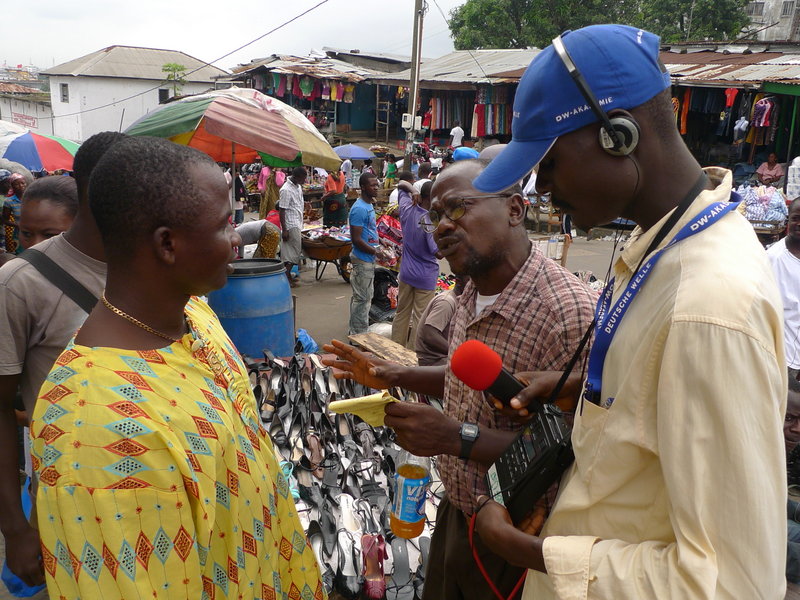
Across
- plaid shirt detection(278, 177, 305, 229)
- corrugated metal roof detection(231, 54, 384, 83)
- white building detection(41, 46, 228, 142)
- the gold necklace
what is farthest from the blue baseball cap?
white building detection(41, 46, 228, 142)

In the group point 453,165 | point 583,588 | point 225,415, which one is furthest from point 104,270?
point 583,588

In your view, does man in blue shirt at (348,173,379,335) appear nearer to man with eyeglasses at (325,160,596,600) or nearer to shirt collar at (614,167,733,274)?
man with eyeglasses at (325,160,596,600)

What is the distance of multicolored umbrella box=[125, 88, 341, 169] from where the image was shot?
18.0ft

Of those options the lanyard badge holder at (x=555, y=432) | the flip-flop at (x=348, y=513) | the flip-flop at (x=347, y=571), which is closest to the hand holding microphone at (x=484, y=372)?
the lanyard badge holder at (x=555, y=432)

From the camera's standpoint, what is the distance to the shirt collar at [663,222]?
3.96 feet

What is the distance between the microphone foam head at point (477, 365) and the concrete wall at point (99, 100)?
41.4 m

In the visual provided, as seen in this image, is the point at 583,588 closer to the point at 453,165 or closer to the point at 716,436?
the point at 716,436

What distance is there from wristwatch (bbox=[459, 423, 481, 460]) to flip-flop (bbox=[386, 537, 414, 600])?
62.1 inches

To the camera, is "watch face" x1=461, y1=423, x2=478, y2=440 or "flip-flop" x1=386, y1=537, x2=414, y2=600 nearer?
"watch face" x1=461, y1=423, x2=478, y2=440

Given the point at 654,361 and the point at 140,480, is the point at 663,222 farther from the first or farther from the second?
the point at 140,480

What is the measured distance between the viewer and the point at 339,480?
156 inches

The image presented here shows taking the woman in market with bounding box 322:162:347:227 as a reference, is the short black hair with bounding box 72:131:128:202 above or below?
above

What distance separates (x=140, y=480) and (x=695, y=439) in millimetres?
1119

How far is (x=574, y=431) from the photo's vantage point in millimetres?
1407
